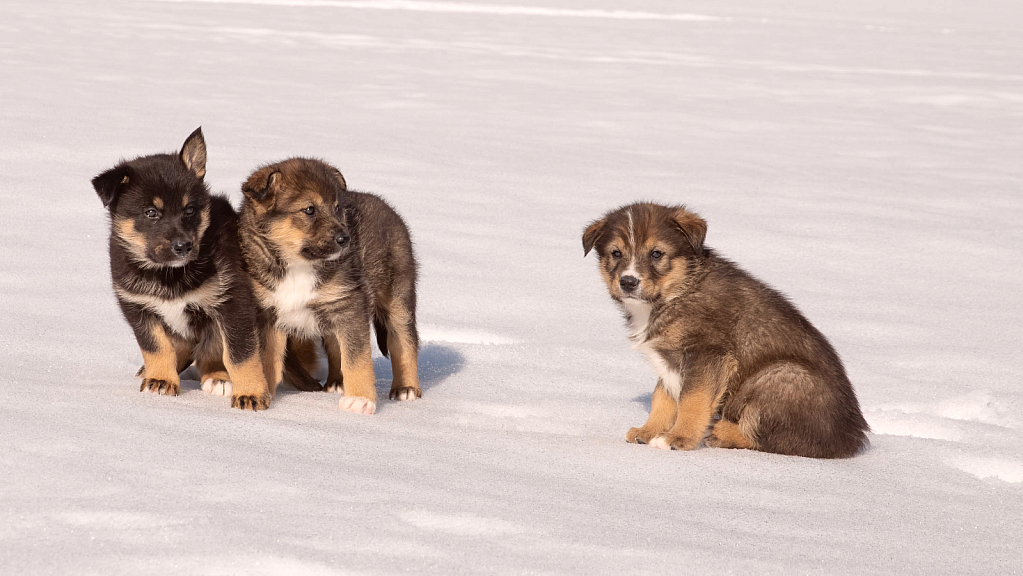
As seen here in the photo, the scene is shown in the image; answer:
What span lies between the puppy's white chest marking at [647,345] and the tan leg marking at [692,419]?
129 mm

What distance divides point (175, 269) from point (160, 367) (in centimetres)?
51

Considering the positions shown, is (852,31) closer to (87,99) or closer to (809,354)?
(87,99)

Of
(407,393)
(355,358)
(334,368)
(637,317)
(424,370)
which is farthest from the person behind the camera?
(424,370)

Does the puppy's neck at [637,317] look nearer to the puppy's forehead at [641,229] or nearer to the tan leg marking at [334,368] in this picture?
the puppy's forehead at [641,229]

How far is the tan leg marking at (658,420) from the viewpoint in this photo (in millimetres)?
5156

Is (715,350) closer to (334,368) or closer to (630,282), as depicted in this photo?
(630,282)

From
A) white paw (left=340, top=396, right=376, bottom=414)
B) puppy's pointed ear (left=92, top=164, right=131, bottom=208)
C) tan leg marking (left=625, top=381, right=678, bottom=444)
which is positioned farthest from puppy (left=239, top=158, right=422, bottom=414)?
tan leg marking (left=625, top=381, right=678, bottom=444)

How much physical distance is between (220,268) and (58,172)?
5211 mm

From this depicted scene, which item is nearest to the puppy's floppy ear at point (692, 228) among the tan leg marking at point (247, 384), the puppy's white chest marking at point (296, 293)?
the puppy's white chest marking at point (296, 293)

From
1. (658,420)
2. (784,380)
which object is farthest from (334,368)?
(784,380)

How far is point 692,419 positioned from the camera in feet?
16.6

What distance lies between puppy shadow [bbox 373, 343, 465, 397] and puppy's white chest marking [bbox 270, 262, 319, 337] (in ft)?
2.95

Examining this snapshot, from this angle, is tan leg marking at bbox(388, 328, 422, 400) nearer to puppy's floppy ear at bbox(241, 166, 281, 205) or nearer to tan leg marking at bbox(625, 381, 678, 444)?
puppy's floppy ear at bbox(241, 166, 281, 205)

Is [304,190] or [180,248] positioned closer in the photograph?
[180,248]
